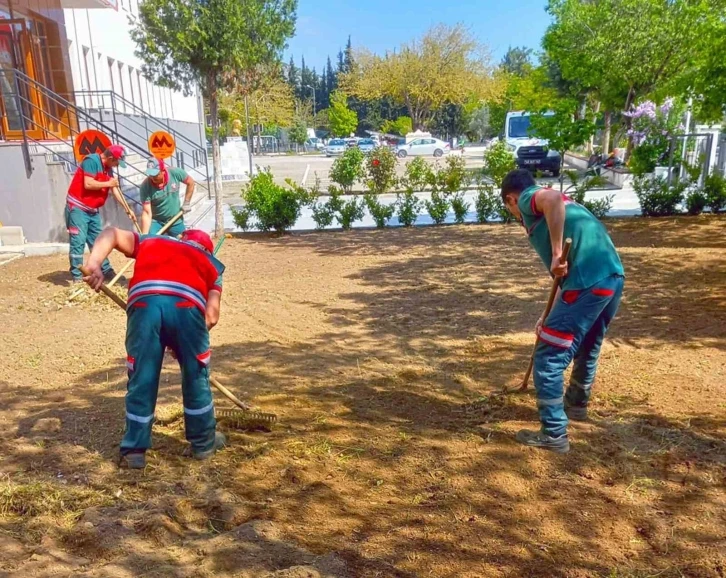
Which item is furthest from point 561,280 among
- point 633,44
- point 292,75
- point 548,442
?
point 292,75

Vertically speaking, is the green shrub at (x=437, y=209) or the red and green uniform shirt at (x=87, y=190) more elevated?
the red and green uniform shirt at (x=87, y=190)

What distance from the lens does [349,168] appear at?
51.3ft

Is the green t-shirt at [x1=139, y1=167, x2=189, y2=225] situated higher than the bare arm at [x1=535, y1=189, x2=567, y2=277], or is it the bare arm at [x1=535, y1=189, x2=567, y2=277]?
the bare arm at [x1=535, y1=189, x2=567, y2=277]

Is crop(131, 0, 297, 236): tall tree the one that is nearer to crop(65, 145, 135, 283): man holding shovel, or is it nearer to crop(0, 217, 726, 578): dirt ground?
crop(65, 145, 135, 283): man holding shovel

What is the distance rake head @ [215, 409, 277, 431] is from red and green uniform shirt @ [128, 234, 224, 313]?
0.95m

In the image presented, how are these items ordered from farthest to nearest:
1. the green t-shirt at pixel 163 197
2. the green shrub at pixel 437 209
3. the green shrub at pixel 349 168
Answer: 1. the green shrub at pixel 349 168
2. the green shrub at pixel 437 209
3. the green t-shirt at pixel 163 197

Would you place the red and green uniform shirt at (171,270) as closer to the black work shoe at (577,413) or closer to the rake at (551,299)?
the rake at (551,299)

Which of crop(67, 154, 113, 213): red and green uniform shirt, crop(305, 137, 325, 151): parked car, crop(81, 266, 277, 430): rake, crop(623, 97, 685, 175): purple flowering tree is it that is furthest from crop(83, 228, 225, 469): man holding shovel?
crop(305, 137, 325, 151): parked car

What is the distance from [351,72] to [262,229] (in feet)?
127

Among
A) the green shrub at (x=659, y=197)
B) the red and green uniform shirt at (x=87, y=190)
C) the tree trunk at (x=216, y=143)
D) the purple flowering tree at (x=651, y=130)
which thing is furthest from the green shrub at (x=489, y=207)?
the red and green uniform shirt at (x=87, y=190)

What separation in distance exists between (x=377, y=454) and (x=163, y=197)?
518 cm

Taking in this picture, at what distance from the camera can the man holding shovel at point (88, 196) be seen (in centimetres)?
713

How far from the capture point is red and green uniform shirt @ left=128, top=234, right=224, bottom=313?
3188mm

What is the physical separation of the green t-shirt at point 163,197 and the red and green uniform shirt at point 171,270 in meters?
4.44
